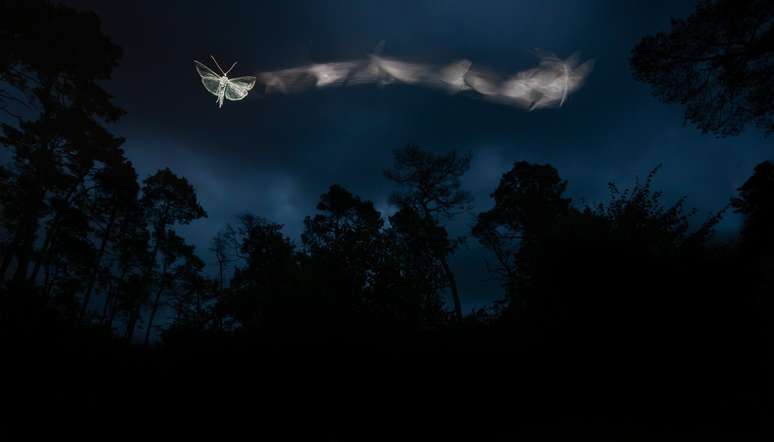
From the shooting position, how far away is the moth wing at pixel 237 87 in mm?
7985

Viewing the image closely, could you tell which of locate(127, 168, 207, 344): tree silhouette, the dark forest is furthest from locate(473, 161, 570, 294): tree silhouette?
locate(127, 168, 207, 344): tree silhouette

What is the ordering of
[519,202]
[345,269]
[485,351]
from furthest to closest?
[519,202], [345,269], [485,351]

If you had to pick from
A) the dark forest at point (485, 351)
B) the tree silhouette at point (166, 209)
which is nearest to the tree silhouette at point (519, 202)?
the dark forest at point (485, 351)

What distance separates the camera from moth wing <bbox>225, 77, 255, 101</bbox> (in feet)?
26.2

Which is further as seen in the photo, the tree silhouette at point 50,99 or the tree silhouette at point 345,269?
the tree silhouette at point 50,99

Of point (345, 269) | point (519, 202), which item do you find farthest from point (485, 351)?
point (519, 202)

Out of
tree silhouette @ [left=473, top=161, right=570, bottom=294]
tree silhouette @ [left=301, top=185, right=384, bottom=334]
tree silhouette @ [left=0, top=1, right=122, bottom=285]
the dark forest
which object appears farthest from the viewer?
tree silhouette @ [left=473, top=161, right=570, bottom=294]

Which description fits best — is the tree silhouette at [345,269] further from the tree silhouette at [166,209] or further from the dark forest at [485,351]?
the tree silhouette at [166,209]

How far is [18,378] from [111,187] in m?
16.3

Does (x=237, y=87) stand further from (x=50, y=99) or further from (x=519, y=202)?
(x=519, y=202)

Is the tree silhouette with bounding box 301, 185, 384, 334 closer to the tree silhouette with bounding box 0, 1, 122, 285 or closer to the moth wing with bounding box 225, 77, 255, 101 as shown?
the moth wing with bounding box 225, 77, 255, 101

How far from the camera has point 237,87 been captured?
8430 millimetres

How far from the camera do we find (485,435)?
3920mm

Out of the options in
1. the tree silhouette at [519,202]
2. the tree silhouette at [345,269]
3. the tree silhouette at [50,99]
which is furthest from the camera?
the tree silhouette at [519,202]
